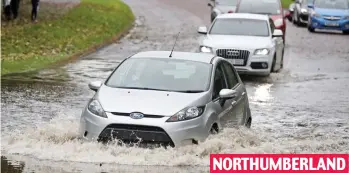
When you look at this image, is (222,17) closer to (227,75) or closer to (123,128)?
(227,75)

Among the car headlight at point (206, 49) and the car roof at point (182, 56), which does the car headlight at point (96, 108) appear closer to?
the car roof at point (182, 56)

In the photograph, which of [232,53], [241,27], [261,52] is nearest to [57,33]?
[241,27]

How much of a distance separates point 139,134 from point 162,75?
1715mm

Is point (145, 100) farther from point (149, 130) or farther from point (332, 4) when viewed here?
point (332, 4)

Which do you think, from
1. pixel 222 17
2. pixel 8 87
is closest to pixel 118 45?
pixel 222 17

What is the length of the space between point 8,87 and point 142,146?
9.30m

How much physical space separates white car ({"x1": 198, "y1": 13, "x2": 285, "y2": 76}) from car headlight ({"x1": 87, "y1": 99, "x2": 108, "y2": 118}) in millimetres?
10283

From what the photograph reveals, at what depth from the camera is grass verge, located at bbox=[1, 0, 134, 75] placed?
25133mm

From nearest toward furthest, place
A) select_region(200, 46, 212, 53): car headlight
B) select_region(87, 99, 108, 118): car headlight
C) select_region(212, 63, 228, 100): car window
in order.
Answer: select_region(87, 99, 108, 118): car headlight → select_region(212, 63, 228, 100): car window → select_region(200, 46, 212, 53): car headlight

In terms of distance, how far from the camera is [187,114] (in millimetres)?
10977

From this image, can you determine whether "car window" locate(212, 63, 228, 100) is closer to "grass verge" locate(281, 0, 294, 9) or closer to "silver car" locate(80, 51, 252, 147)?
"silver car" locate(80, 51, 252, 147)

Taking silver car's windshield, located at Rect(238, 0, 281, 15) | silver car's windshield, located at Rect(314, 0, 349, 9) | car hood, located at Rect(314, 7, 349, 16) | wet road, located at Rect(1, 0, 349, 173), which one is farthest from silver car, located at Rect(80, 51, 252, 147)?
silver car's windshield, located at Rect(314, 0, 349, 9)

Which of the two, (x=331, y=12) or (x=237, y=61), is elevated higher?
(x=237, y=61)

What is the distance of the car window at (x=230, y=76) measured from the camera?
41.8 ft
